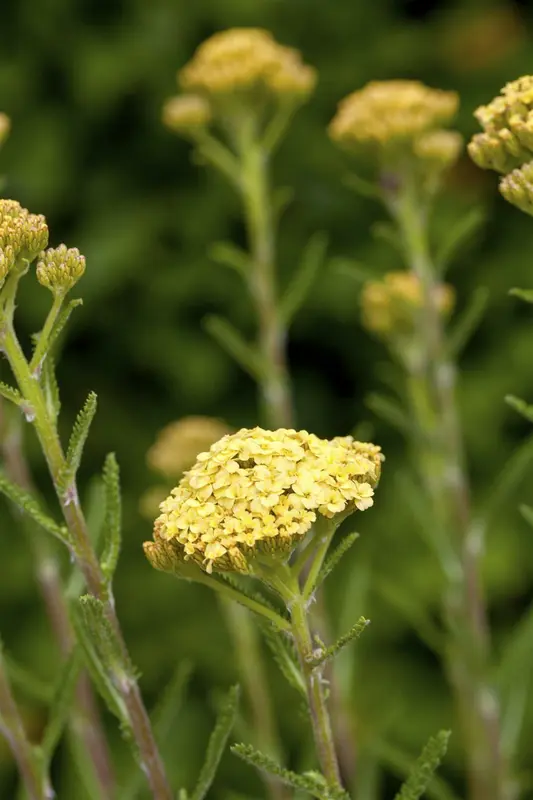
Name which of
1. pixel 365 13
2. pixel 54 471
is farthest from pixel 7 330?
pixel 365 13

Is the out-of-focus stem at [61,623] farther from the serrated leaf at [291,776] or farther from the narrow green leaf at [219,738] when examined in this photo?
the serrated leaf at [291,776]

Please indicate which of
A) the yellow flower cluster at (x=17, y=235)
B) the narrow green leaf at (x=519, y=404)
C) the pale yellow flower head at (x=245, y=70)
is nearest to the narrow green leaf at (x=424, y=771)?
the narrow green leaf at (x=519, y=404)

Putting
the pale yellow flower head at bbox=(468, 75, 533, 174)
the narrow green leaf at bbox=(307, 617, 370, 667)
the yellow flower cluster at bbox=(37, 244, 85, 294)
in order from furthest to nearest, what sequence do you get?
the pale yellow flower head at bbox=(468, 75, 533, 174) < the yellow flower cluster at bbox=(37, 244, 85, 294) < the narrow green leaf at bbox=(307, 617, 370, 667)

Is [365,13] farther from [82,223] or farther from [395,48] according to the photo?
[82,223]

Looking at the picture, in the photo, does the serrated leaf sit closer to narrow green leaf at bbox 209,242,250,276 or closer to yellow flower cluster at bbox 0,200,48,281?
yellow flower cluster at bbox 0,200,48,281

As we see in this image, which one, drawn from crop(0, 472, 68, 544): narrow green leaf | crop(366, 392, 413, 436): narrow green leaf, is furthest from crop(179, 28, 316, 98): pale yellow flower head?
crop(0, 472, 68, 544): narrow green leaf

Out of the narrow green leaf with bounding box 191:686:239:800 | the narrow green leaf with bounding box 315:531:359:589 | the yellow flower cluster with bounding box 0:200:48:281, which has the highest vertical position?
the yellow flower cluster with bounding box 0:200:48:281
